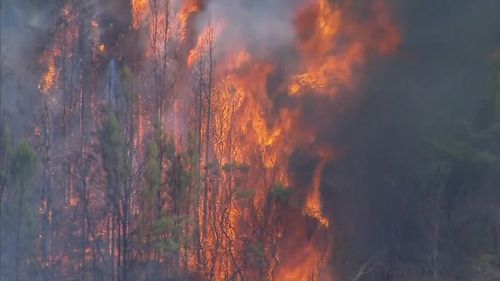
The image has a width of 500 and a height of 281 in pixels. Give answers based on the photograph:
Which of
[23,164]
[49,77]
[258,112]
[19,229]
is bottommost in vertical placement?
[19,229]

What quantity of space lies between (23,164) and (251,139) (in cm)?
498

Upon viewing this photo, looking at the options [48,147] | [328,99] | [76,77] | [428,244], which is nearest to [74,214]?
[48,147]

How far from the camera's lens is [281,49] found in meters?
14.5

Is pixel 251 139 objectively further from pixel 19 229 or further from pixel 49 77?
pixel 19 229

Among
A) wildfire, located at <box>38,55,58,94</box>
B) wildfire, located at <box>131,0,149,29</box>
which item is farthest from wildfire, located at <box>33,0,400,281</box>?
wildfire, located at <box>38,55,58,94</box>

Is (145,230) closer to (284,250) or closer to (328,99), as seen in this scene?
(284,250)

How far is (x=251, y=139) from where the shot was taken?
13.6 meters

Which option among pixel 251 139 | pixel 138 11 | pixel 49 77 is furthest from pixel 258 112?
pixel 49 77

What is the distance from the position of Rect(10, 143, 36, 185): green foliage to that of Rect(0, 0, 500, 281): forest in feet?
0.13

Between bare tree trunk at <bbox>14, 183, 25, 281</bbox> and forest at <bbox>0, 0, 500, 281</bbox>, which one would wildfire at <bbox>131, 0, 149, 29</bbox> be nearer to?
forest at <bbox>0, 0, 500, 281</bbox>

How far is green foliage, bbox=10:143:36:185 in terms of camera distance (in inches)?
399

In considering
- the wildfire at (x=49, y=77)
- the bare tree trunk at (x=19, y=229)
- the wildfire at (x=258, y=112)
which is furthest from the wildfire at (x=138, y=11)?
the bare tree trunk at (x=19, y=229)

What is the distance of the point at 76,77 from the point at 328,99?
5.47 metres

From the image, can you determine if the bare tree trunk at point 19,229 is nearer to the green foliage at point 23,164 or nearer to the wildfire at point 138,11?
the green foliage at point 23,164
